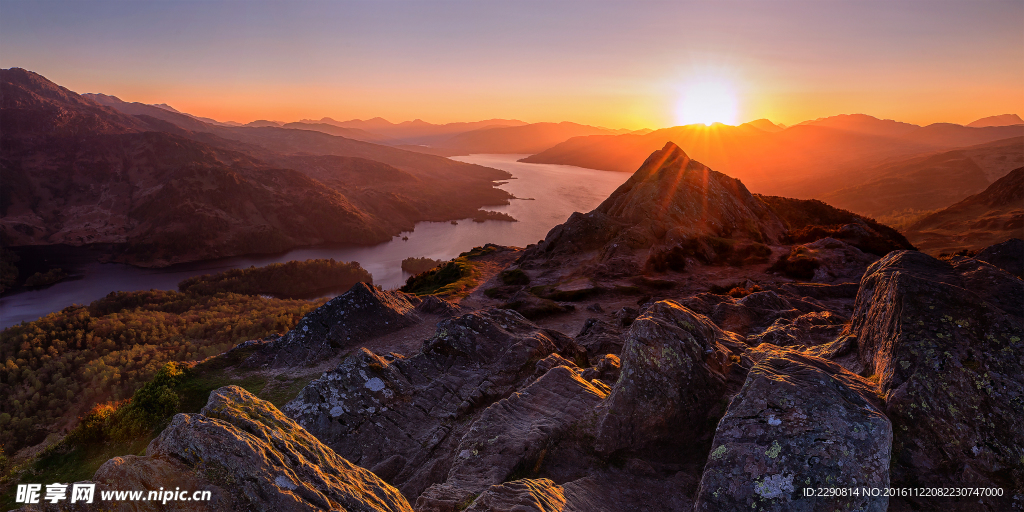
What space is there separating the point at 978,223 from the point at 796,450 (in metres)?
102

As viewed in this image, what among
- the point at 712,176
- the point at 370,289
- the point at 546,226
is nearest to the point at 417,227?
the point at 546,226

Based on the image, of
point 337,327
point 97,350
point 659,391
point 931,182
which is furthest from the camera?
point 931,182

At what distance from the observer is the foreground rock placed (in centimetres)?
641

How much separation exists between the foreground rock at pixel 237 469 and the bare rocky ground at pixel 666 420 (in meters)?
0.03

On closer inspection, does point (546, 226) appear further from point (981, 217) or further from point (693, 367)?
point (693, 367)

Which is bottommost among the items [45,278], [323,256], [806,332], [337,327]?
[45,278]

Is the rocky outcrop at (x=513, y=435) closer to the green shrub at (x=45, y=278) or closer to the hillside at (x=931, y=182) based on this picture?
the green shrub at (x=45, y=278)

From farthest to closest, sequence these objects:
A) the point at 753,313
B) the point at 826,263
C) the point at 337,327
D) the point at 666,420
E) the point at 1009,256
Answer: the point at 826,263
the point at 337,327
the point at 1009,256
the point at 753,313
the point at 666,420

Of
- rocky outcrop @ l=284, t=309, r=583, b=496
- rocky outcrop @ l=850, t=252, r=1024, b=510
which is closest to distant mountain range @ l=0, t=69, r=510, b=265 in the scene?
rocky outcrop @ l=284, t=309, r=583, b=496

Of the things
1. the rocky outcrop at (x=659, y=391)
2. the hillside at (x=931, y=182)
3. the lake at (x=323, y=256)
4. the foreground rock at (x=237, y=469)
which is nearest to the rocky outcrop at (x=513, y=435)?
the rocky outcrop at (x=659, y=391)

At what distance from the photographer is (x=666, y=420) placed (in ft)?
37.2

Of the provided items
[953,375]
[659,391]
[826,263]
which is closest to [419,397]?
[659,391]

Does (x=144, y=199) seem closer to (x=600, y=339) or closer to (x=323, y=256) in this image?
(x=323, y=256)

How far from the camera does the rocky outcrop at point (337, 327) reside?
2519 centimetres
